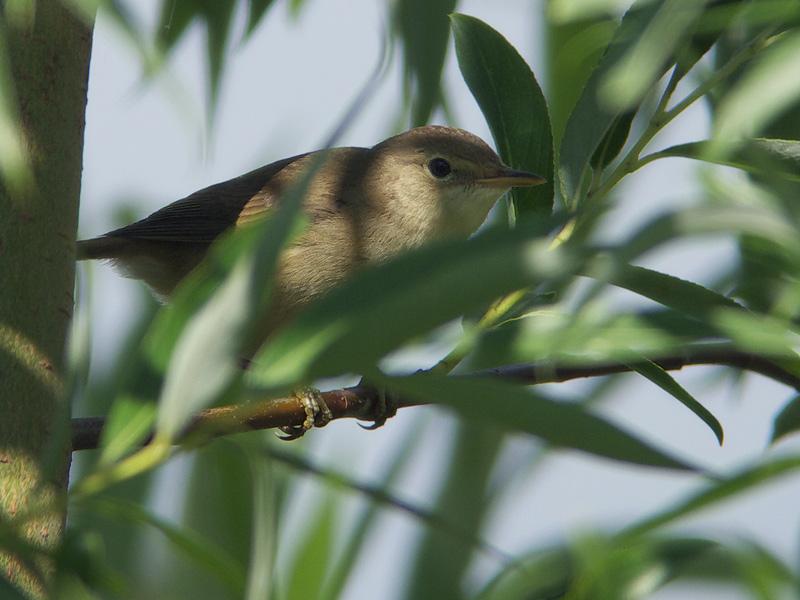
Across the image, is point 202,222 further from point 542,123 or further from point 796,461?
point 796,461

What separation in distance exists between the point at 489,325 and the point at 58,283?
533 millimetres

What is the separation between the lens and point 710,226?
2.28 ft

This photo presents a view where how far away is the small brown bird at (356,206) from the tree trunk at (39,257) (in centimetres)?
146

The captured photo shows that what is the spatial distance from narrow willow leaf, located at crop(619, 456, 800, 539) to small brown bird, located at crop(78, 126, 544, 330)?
2.02 metres

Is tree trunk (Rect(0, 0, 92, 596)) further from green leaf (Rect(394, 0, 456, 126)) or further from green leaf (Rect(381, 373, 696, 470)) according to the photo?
green leaf (Rect(381, 373, 696, 470))

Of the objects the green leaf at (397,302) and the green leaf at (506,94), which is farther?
the green leaf at (506,94)

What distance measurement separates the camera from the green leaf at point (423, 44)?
1.22 metres

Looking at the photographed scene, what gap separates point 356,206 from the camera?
3.08m

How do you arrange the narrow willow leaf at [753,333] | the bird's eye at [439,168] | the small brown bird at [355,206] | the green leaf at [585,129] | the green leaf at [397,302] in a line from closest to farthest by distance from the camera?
the green leaf at [397,302] < the narrow willow leaf at [753,333] < the green leaf at [585,129] < the small brown bird at [355,206] < the bird's eye at [439,168]

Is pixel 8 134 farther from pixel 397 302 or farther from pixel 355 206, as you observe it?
pixel 355 206

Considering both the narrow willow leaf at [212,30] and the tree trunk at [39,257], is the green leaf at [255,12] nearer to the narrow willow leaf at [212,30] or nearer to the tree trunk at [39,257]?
the narrow willow leaf at [212,30]

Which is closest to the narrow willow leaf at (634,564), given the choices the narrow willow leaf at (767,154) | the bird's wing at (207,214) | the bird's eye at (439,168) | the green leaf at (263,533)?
the green leaf at (263,533)

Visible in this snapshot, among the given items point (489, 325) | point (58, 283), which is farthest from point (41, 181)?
point (489, 325)

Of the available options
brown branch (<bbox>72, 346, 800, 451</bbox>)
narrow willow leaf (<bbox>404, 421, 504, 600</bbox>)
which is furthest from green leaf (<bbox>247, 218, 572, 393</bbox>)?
narrow willow leaf (<bbox>404, 421, 504, 600</bbox>)
